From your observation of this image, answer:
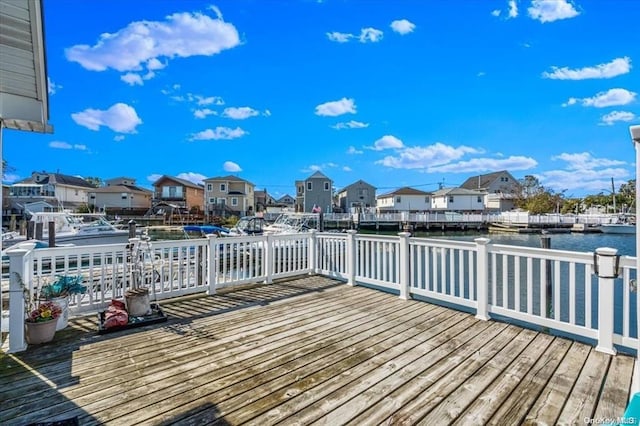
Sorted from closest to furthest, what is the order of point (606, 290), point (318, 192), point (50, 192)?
point (606, 290)
point (50, 192)
point (318, 192)

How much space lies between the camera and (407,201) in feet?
124

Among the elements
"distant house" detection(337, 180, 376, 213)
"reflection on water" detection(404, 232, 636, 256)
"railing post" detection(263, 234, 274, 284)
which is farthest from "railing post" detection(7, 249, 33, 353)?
"distant house" detection(337, 180, 376, 213)

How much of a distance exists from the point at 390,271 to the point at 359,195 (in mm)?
35754

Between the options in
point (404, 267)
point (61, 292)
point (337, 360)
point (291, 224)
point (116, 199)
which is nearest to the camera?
point (337, 360)

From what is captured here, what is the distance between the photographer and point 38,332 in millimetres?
3004

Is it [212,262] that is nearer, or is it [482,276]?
[482,276]

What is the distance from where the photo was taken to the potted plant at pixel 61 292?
3346 millimetres

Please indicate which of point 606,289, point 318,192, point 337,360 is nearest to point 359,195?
point 318,192

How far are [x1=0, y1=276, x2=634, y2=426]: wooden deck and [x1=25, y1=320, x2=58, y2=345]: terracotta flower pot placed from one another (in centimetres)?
11

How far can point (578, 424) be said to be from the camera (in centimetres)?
181

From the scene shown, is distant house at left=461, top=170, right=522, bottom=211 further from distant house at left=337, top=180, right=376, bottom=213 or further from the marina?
the marina

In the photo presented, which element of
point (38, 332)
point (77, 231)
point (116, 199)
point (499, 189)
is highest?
Result: point (499, 189)

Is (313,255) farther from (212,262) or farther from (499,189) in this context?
(499,189)

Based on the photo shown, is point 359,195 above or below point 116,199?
above
